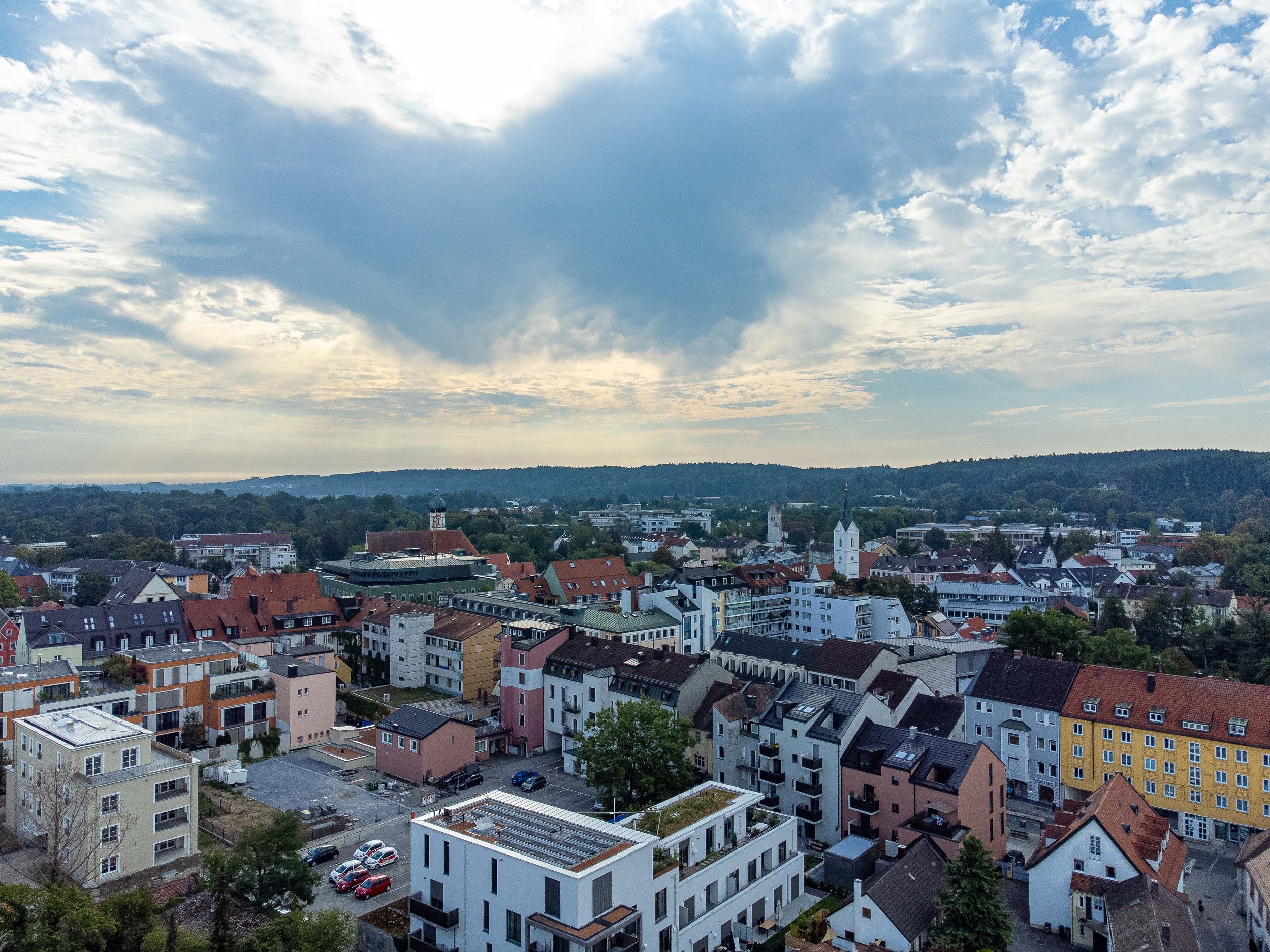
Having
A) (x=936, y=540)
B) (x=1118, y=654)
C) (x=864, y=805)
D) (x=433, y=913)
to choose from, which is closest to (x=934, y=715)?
(x=864, y=805)

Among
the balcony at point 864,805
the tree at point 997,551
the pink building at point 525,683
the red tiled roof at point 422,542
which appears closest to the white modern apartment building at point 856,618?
the pink building at point 525,683

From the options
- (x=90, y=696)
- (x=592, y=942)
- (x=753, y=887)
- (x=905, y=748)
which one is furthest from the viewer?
(x=90, y=696)

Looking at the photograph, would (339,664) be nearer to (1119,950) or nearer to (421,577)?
(421,577)

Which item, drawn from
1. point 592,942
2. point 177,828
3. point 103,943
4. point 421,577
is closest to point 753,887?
point 592,942

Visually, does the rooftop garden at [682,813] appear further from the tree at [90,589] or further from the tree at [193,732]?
the tree at [90,589]

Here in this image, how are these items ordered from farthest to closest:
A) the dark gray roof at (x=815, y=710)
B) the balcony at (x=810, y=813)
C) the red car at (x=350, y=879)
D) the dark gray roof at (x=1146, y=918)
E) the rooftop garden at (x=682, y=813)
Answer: the dark gray roof at (x=815, y=710)
the balcony at (x=810, y=813)
the red car at (x=350, y=879)
the rooftop garden at (x=682, y=813)
the dark gray roof at (x=1146, y=918)

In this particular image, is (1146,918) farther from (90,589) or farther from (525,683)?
(90,589)

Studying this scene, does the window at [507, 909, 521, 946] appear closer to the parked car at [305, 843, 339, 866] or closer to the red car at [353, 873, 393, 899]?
the red car at [353, 873, 393, 899]
